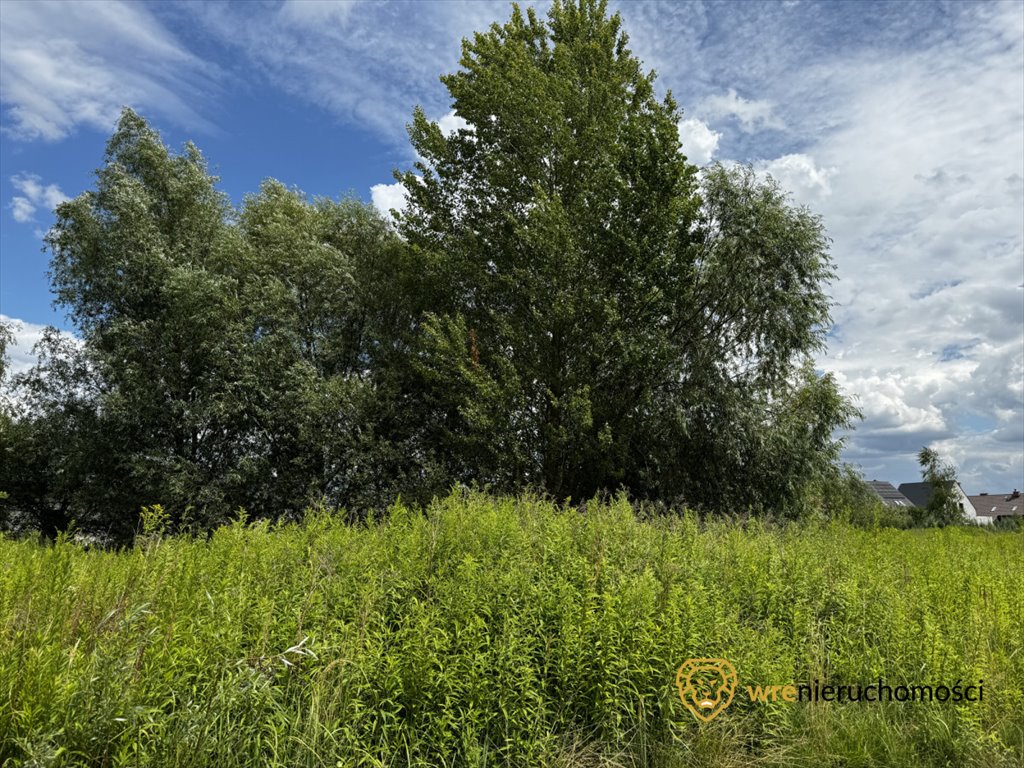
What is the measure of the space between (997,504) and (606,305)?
250 feet

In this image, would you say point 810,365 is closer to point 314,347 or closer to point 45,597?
point 314,347

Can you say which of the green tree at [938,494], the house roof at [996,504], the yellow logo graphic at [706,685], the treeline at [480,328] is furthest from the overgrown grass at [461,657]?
the house roof at [996,504]

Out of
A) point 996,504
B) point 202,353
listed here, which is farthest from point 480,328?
point 996,504

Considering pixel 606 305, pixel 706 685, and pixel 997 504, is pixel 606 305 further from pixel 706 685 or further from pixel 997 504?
pixel 997 504

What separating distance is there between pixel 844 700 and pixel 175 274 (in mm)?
18110

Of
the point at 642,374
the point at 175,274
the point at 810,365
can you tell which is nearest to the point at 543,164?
the point at 642,374

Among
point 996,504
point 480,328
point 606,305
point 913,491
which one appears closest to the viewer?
point 606,305

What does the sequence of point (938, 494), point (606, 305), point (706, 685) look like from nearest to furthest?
1. point (706, 685)
2. point (606, 305)
3. point (938, 494)

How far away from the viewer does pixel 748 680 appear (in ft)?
14.0

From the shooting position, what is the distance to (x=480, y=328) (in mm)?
17875

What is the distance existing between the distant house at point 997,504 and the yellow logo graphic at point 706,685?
257ft

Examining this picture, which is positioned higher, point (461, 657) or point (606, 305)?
point (606, 305)

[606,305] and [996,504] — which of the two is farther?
[996,504]

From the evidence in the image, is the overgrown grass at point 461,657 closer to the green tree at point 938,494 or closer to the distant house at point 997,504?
the green tree at point 938,494
